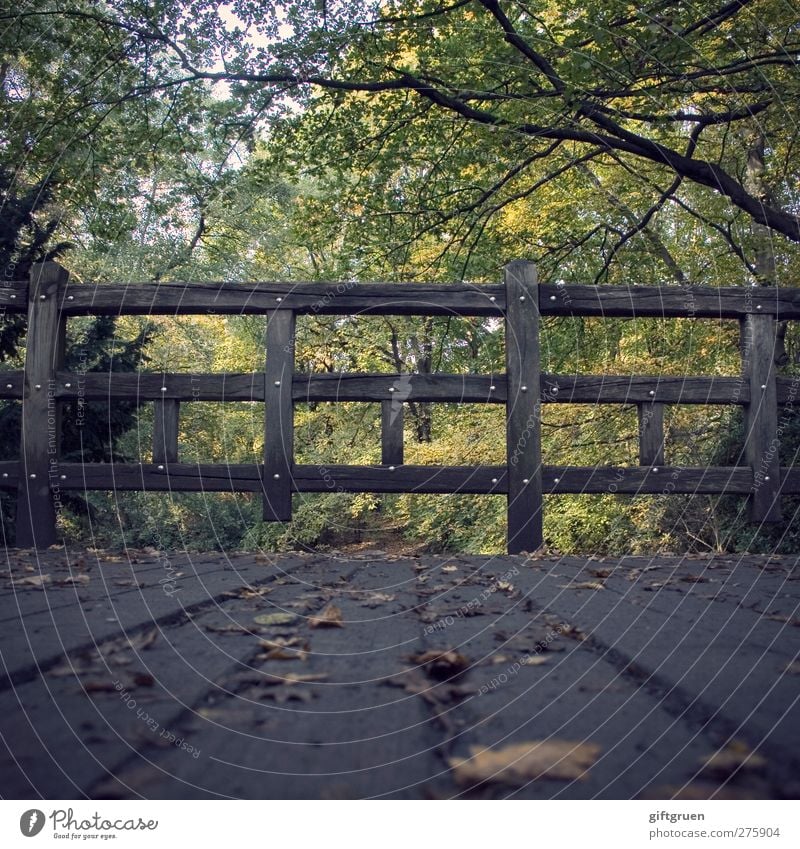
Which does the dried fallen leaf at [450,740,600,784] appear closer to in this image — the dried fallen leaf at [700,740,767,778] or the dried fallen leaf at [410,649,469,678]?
the dried fallen leaf at [700,740,767,778]

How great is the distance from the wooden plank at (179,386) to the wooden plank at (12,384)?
0.36m

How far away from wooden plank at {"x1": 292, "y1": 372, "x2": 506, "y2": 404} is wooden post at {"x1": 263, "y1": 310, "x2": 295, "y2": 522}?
10 centimetres

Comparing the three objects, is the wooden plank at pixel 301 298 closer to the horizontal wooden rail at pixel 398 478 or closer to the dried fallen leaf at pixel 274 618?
the horizontal wooden rail at pixel 398 478

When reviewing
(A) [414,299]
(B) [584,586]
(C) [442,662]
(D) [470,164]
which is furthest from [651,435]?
(D) [470,164]

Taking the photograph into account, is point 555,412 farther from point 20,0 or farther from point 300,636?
point 300,636

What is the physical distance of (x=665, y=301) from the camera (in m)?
5.11

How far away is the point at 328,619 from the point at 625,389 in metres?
3.13

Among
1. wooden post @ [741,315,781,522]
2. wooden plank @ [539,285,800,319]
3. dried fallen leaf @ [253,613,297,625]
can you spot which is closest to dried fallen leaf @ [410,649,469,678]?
dried fallen leaf @ [253,613,297,625]

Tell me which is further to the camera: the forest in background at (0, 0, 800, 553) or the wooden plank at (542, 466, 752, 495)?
the forest in background at (0, 0, 800, 553)

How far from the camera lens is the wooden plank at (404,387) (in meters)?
4.96

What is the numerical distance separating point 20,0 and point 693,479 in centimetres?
740

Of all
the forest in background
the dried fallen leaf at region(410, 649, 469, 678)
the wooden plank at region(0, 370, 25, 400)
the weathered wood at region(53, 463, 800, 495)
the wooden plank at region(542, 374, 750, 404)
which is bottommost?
the dried fallen leaf at region(410, 649, 469, 678)

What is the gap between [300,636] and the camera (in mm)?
2283

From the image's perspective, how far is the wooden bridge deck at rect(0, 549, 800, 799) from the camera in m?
1.23
